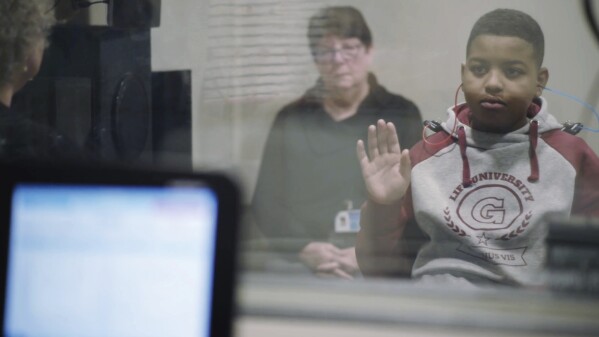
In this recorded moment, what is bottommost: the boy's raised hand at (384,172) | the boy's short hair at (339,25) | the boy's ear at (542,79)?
the boy's raised hand at (384,172)

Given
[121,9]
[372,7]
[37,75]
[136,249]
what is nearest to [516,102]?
[372,7]

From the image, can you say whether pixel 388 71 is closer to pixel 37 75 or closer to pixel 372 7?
pixel 372 7

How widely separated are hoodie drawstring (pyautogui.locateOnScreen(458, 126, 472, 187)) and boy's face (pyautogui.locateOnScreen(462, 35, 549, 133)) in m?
0.04

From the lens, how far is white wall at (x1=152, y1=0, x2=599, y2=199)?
86.5 inches

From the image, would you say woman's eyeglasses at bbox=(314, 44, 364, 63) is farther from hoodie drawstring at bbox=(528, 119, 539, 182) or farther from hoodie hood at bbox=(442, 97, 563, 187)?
hoodie drawstring at bbox=(528, 119, 539, 182)

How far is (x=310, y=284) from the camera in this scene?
6.43ft

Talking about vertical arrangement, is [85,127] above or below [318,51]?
below

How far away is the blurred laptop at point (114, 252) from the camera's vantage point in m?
1.01

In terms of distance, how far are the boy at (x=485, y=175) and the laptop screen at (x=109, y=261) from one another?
1081 millimetres

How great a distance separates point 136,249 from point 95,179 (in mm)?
91

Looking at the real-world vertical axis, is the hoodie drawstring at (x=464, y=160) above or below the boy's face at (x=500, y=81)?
below

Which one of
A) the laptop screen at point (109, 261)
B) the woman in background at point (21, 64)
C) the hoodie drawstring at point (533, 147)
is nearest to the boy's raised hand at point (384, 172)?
the hoodie drawstring at point (533, 147)

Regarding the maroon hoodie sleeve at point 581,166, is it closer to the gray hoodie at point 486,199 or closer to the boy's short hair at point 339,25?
the gray hoodie at point 486,199

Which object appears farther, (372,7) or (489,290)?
(372,7)
